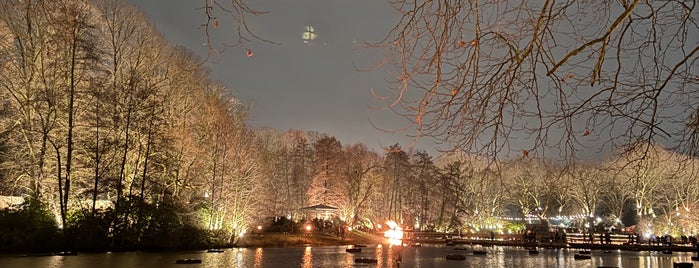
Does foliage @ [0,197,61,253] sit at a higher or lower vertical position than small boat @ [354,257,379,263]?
higher

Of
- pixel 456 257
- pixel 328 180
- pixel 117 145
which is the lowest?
pixel 456 257

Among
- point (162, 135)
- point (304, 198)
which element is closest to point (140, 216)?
point (162, 135)

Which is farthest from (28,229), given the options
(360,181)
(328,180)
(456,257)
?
(328,180)

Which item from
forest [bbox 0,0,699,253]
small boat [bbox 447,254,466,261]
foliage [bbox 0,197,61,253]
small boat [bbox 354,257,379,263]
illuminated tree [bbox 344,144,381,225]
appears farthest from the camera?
illuminated tree [bbox 344,144,381,225]

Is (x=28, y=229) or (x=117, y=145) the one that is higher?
(x=117, y=145)

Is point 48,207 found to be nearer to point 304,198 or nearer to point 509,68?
point 509,68

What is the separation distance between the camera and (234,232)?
2992 cm

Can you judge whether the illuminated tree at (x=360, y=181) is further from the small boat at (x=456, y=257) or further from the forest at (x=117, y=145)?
the small boat at (x=456, y=257)

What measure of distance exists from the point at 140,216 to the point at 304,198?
36.2 metres

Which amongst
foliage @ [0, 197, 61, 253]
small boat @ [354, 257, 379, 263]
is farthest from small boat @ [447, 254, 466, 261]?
foliage @ [0, 197, 61, 253]

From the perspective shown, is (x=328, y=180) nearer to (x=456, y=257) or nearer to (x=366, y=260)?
(x=456, y=257)

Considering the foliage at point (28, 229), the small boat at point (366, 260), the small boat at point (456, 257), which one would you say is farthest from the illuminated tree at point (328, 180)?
the small boat at point (366, 260)

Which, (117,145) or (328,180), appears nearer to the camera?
(117,145)

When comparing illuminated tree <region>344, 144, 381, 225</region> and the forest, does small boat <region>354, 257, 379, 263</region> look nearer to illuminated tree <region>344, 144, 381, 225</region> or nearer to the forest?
the forest
